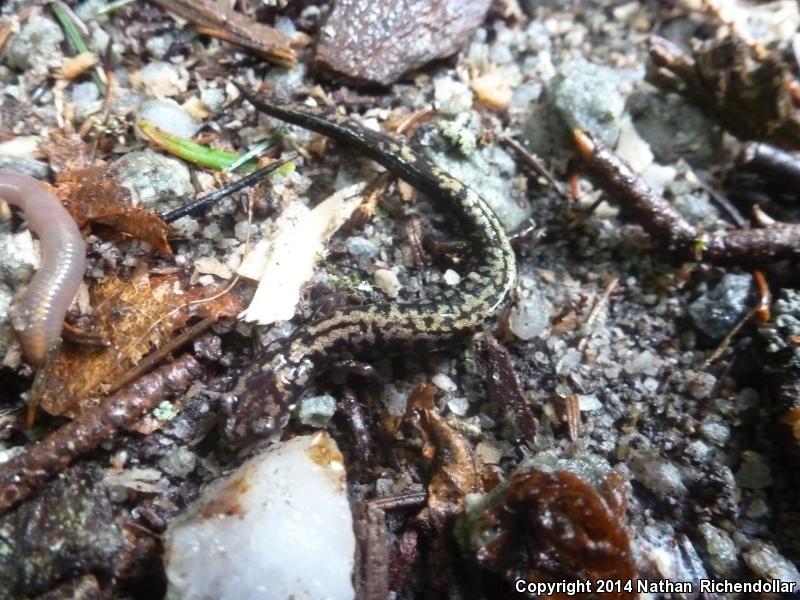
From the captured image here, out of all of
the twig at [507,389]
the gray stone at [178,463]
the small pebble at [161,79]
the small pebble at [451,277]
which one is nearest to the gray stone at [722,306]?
the twig at [507,389]

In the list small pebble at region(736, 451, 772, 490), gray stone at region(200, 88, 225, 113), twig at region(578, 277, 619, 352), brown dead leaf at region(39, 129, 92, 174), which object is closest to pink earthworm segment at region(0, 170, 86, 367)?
brown dead leaf at region(39, 129, 92, 174)

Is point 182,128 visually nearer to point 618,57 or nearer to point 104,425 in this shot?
point 104,425

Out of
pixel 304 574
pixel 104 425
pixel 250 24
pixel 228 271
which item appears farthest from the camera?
pixel 250 24

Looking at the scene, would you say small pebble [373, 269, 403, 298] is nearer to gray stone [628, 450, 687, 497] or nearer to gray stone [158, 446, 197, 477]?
gray stone [158, 446, 197, 477]

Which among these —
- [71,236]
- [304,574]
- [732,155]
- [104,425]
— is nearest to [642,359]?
[732,155]

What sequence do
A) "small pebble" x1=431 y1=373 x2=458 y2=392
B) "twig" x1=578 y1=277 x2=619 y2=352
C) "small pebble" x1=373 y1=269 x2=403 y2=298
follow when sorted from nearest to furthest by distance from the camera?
"small pebble" x1=431 y1=373 x2=458 y2=392 < "twig" x1=578 y1=277 x2=619 y2=352 < "small pebble" x1=373 y1=269 x2=403 y2=298

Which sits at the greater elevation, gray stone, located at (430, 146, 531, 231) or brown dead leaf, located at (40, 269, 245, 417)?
gray stone, located at (430, 146, 531, 231)

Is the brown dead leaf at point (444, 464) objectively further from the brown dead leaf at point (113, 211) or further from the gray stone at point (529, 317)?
the brown dead leaf at point (113, 211)
